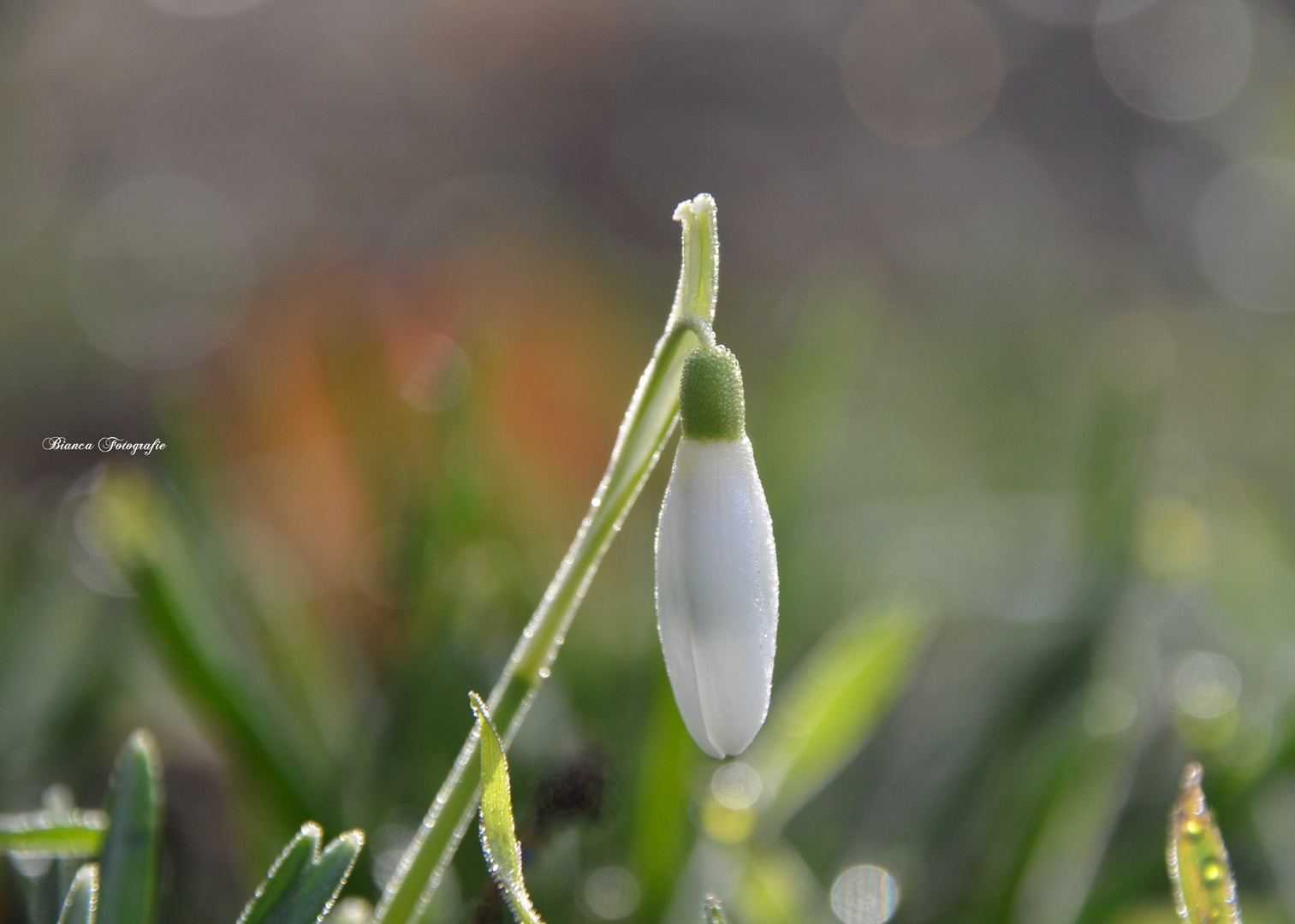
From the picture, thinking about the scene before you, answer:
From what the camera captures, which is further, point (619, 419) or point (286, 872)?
point (619, 419)

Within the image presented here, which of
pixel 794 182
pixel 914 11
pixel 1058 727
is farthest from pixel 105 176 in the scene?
pixel 914 11

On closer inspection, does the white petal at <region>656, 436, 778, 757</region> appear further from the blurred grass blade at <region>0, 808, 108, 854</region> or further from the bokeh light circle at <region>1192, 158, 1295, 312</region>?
the bokeh light circle at <region>1192, 158, 1295, 312</region>

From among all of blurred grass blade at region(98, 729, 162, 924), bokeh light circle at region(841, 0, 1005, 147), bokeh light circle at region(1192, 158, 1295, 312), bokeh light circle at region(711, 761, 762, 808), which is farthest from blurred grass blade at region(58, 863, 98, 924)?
bokeh light circle at region(841, 0, 1005, 147)

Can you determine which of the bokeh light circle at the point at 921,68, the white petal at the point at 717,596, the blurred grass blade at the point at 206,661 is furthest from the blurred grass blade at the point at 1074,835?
the bokeh light circle at the point at 921,68

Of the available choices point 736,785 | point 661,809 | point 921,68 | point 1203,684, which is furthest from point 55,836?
point 921,68

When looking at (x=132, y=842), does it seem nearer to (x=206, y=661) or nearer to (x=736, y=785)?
(x=206, y=661)

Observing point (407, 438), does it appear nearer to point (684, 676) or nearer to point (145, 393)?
point (684, 676)
